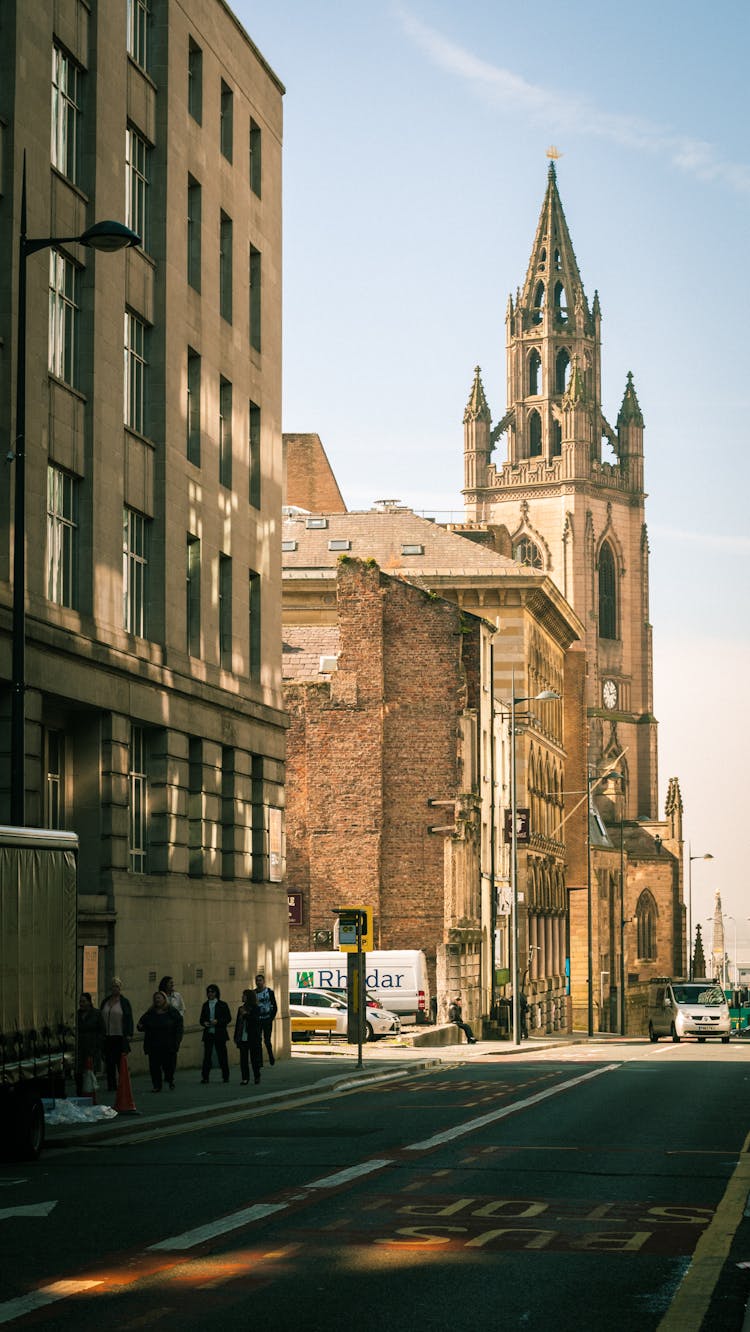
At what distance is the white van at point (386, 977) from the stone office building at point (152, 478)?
42.1 feet

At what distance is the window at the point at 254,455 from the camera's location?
44.4m

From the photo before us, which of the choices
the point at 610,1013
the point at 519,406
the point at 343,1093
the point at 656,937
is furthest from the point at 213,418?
the point at 519,406

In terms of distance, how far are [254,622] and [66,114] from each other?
1416 cm

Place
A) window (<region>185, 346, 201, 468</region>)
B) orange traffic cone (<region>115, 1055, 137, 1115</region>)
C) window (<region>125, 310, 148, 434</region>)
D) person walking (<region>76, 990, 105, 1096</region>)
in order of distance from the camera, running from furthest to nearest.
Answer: window (<region>185, 346, 201, 468</region>) → window (<region>125, 310, 148, 434</region>) → person walking (<region>76, 990, 105, 1096</region>) → orange traffic cone (<region>115, 1055, 137, 1115</region>)

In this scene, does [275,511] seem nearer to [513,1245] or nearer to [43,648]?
[43,648]

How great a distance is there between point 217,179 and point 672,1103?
75.0ft

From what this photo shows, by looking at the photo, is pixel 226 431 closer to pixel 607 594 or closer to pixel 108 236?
pixel 108 236

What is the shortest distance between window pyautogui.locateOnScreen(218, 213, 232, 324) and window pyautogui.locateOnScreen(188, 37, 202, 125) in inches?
106

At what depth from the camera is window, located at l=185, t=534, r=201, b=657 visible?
127 ft

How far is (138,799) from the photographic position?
117 ft

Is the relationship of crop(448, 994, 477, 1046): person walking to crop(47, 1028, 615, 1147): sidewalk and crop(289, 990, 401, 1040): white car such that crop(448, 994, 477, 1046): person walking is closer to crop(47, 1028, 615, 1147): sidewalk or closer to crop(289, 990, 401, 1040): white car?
crop(289, 990, 401, 1040): white car

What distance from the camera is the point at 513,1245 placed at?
13172mm

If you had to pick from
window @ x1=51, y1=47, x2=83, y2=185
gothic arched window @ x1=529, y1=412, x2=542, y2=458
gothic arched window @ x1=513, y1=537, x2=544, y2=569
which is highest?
gothic arched window @ x1=529, y1=412, x2=542, y2=458

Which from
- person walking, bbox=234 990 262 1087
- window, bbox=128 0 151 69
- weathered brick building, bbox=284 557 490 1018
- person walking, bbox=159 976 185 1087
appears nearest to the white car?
weathered brick building, bbox=284 557 490 1018
